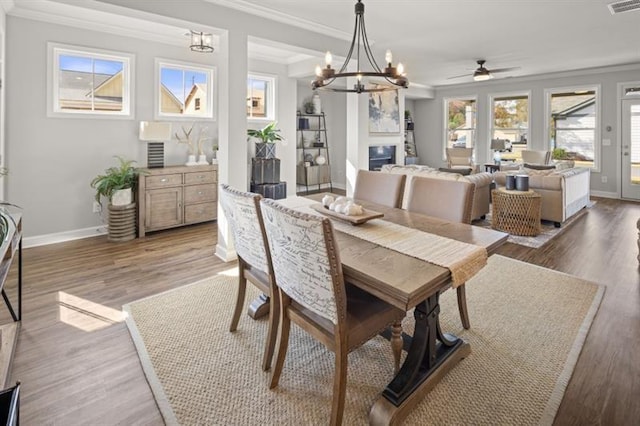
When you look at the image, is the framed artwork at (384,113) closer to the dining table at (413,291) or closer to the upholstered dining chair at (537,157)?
the upholstered dining chair at (537,157)

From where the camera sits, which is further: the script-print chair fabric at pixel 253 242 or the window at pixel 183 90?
the window at pixel 183 90

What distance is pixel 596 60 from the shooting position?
6.53 metres

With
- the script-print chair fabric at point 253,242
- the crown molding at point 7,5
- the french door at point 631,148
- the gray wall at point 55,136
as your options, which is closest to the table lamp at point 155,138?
the gray wall at point 55,136

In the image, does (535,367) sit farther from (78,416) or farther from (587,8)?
(587,8)

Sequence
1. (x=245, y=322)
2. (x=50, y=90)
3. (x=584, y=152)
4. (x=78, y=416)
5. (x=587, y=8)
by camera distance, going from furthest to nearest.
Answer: (x=584, y=152), (x=50, y=90), (x=587, y=8), (x=245, y=322), (x=78, y=416)

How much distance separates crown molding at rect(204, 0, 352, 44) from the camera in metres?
3.54

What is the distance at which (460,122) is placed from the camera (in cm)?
986

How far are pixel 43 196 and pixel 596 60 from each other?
29.4 feet

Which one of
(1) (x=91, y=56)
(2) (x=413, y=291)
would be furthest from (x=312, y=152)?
(2) (x=413, y=291)

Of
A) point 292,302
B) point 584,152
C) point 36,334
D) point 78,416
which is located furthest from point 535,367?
point 584,152

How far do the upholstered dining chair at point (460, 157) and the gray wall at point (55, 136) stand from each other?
6.14m

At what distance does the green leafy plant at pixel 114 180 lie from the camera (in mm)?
4312

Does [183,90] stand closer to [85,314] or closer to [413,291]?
[85,314]

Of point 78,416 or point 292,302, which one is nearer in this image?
point 78,416
